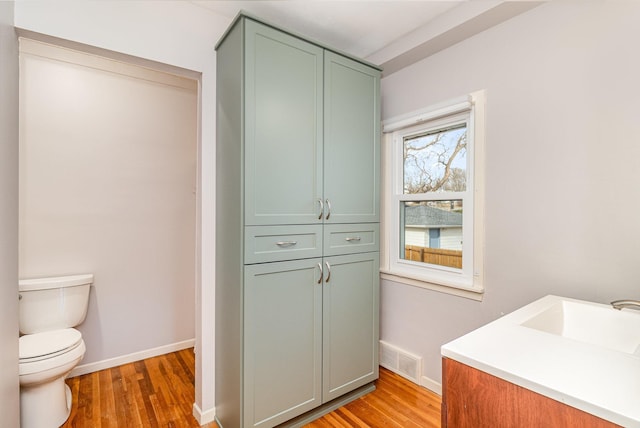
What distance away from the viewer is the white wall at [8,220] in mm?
1240

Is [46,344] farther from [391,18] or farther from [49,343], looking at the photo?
[391,18]

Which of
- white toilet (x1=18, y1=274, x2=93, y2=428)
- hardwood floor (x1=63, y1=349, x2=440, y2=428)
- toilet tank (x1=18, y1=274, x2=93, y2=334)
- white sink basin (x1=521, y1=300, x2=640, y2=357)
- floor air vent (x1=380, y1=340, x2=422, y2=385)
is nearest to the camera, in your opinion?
white sink basin (x1=521, y1=300, x2=640, y2=357)

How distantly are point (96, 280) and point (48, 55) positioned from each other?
1741mm

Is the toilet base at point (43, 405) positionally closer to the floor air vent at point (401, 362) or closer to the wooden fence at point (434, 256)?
the floor air vent at point (401, 362)

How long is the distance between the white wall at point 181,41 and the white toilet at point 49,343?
0.78 metres

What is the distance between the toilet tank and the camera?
203 centimetres

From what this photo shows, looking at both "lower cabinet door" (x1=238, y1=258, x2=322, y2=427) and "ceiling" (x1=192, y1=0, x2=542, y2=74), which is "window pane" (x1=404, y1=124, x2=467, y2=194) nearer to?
"ceiling" (x1=192, y1=0, x2=542, y2=74)

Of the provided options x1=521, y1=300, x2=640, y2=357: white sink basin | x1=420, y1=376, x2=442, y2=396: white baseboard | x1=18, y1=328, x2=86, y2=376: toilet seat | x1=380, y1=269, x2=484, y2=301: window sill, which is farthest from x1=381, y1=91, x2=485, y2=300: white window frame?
x1=18, y1=328, x2=86, y2=376: toilet seat

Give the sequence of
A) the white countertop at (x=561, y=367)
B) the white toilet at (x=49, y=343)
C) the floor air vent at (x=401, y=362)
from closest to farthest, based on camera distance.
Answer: the white countertop at (x=561, y=367) → the white toilet at (x=49, y=343) → the floor air vent at (x=401, y=362)

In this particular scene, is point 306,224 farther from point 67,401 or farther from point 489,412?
point 67,401

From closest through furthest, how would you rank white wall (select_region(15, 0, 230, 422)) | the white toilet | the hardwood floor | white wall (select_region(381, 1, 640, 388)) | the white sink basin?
the white sink basin
white wall (select_region(381, 1, 640, 388))
white wall (select_region(15, 0, 230, 422))
the white toilet
the hardwood floor

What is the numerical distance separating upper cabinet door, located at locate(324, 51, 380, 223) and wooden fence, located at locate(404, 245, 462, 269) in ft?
1.46

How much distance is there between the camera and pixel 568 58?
1.53 meters

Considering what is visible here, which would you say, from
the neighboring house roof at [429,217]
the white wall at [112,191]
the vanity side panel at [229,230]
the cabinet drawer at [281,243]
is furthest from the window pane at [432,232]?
the white wall at [112,191]
